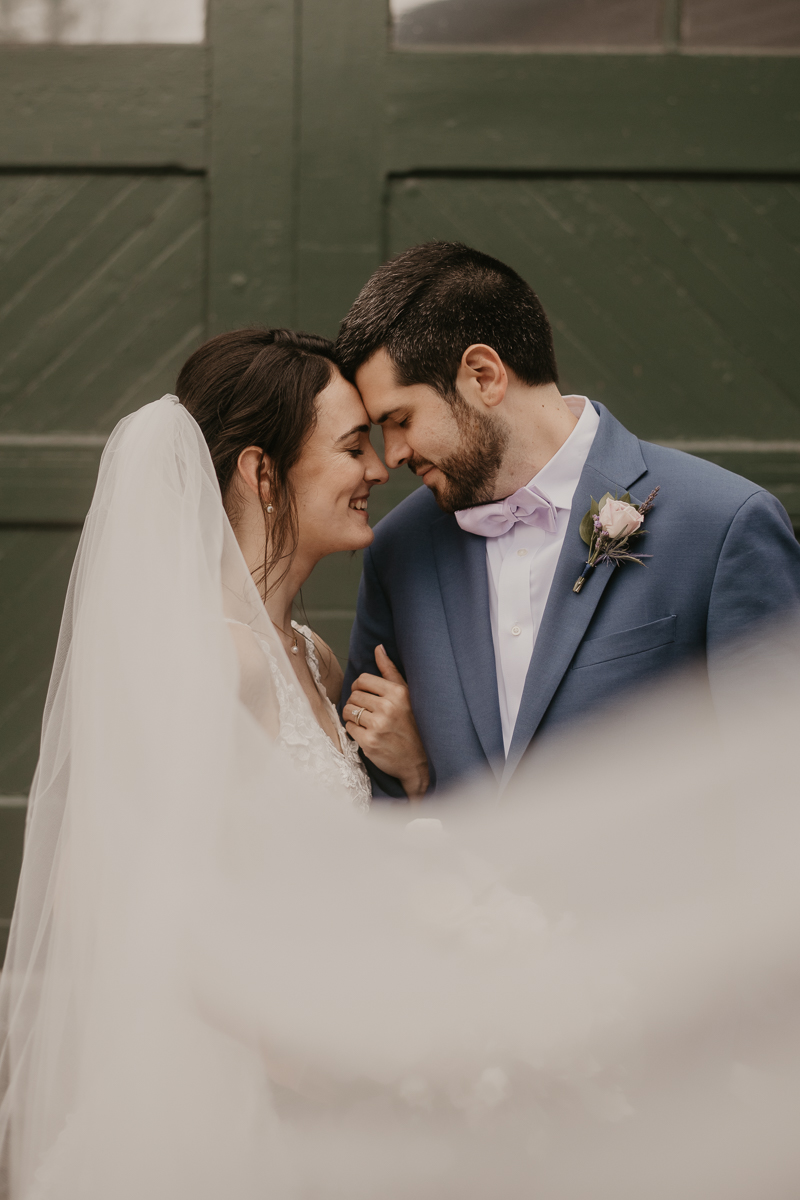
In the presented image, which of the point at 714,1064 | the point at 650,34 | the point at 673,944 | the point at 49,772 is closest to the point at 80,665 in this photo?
the point at 49,772

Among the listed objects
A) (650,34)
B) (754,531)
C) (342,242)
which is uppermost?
(650,34)

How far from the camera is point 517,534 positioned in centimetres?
208

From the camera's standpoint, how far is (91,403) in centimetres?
318

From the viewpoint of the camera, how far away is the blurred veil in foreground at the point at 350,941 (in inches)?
Result: 61.1

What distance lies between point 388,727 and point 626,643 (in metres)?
0.56

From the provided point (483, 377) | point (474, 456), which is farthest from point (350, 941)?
point (483, 377)

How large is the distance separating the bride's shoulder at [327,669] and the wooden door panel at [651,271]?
4.05ft

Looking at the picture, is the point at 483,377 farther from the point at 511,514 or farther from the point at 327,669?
the point at 327,669

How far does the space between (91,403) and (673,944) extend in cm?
238

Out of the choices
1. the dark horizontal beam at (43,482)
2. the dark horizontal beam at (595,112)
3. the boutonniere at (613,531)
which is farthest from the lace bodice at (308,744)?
the dark horizontal beam at (595,112)

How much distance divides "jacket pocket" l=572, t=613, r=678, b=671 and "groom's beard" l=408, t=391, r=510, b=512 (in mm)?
413

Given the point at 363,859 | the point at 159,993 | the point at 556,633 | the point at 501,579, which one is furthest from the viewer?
the point at 501,579

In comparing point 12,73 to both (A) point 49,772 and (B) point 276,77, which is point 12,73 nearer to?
(B) point 276,77

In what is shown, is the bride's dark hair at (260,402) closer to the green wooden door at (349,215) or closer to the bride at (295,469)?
the bride at (295,469)
